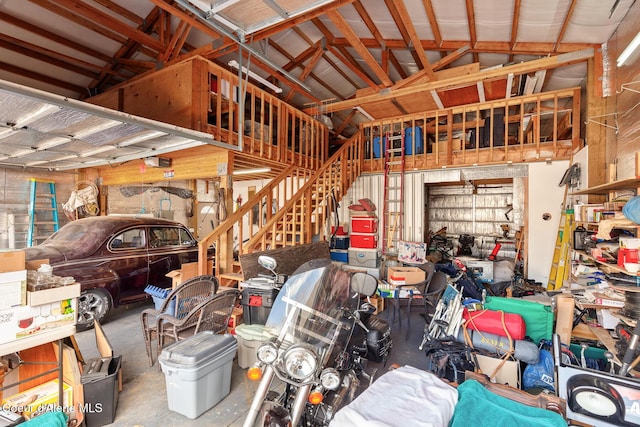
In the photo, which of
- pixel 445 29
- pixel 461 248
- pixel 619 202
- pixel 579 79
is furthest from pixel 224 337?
pixel 461 248

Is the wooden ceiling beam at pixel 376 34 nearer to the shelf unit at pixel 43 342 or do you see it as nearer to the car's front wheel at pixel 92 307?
the shelf unit at pixel 43 342

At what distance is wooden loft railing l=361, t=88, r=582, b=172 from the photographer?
6.19m

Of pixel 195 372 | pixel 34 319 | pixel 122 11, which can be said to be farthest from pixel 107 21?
pixel 195 372

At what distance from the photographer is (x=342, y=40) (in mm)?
5914

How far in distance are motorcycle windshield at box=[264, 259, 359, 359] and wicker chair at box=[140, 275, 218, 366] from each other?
1.64 meters

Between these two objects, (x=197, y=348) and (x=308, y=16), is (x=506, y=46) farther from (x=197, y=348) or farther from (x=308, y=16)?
(x=197, y=348)

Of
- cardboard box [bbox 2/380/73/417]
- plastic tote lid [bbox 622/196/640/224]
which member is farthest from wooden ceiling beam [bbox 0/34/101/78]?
plastic tote lid [bbox 622/196/640/224]

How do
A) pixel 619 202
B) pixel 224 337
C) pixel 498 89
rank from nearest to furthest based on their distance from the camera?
pixel 224 337
pixel 619 202
pixel 498 89

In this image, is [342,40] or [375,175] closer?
[342,40]

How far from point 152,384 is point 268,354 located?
217 centimetres

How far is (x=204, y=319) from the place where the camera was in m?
2.87

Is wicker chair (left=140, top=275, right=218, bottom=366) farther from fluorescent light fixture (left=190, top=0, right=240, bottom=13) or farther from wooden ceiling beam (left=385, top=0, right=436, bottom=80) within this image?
wooden ceiling beam (left=385, top=0, right=436, bottom=80)

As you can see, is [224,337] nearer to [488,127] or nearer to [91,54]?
[91,54]

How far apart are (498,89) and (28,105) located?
8.01 meters
